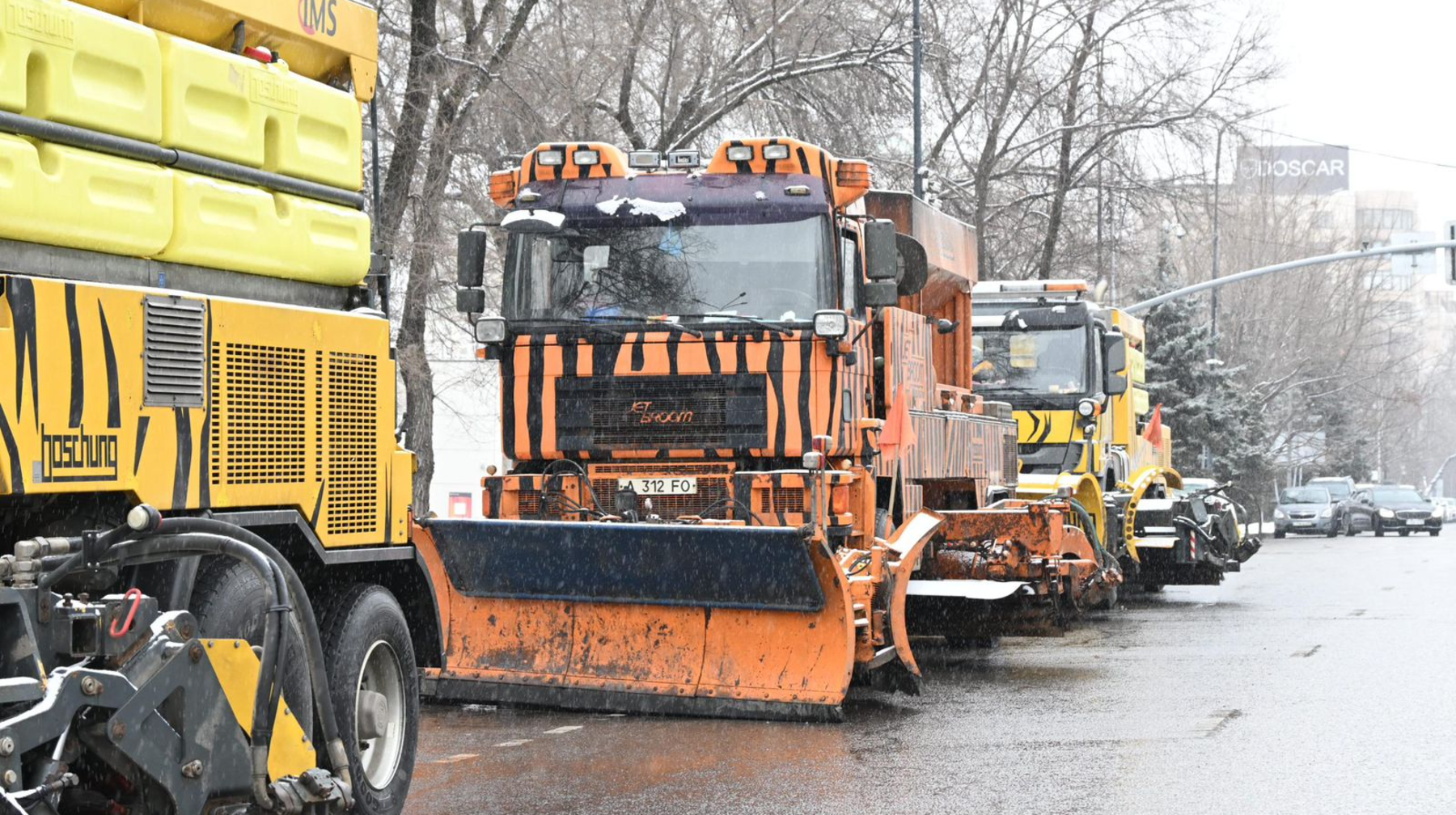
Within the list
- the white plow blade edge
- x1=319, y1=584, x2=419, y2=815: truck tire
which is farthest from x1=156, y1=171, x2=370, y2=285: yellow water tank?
the white plow blade edge

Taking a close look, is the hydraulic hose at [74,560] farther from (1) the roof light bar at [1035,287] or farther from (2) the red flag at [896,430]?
(1) the roof light bar at [1035,287]

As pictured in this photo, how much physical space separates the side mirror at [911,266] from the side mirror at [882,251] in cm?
62

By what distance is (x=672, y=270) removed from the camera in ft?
40.4

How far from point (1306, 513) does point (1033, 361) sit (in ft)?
113

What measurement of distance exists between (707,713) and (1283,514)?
44248 mm

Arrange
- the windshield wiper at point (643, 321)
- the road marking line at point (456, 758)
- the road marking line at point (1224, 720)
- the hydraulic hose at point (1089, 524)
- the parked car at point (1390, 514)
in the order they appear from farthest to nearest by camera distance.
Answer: the parked car at point (1390, 514) < the hydraulic hose at point (1089, 524) < the windshield wiper at point (643, 321) < the road marking line at point (1224, 720) < the road marking line at point (456, 758)

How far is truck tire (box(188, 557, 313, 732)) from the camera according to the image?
6.21m

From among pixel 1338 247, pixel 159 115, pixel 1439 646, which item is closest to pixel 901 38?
pixel 1439 646

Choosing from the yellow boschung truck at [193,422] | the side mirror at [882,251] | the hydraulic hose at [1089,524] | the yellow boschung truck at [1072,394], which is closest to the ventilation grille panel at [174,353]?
the yellow boschung truck at [193,422]

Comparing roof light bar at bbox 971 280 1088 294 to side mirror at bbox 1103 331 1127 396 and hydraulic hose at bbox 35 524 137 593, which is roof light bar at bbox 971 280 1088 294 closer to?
side mirror at bbox 1103 331 1127 396

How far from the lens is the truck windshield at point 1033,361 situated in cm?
2084

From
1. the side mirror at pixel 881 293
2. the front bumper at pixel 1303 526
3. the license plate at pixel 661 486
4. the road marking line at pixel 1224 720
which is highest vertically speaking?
the side mirror at pixel 881 293

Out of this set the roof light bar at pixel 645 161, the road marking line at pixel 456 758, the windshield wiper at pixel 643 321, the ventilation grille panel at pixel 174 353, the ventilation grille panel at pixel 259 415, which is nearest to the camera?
the ventilation grille panel at pixel 174 353

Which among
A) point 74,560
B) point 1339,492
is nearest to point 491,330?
point 74,560
